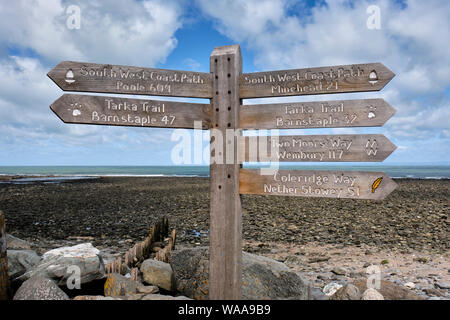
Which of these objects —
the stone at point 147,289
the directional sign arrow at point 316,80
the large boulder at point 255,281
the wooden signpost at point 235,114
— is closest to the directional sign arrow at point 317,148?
the wooden signpost at point 235,114

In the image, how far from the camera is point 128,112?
13.4 ft

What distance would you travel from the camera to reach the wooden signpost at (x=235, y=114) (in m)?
3.83

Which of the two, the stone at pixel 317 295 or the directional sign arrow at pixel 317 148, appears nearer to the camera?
the directional sign arrow at pixel 317 148

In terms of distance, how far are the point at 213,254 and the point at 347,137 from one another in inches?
91.8

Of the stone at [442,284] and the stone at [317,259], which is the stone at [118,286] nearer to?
the stone at [317,259]

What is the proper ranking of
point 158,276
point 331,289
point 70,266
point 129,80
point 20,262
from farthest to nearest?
point 331,289, point 158,276, point 20,262, point 70,266, point 129,80

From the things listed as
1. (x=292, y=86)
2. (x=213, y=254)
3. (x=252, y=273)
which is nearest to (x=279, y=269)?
(x=252, y=273)

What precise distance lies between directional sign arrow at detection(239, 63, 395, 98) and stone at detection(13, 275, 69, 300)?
3425 millimetres

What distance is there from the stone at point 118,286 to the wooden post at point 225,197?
1.17 m

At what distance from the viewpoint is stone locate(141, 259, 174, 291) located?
489 cm

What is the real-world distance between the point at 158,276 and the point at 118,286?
837 millimetres

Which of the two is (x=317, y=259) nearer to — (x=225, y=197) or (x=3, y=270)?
(x=225, y=197)

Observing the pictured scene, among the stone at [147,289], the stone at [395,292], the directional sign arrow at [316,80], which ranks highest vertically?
the directional sign arrow at [316,80]

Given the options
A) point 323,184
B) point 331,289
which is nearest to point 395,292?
point 331,289
